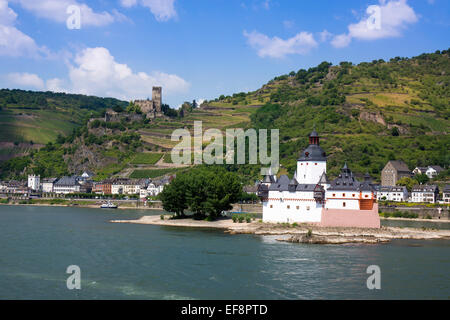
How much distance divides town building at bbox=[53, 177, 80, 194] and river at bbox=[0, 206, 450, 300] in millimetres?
78654

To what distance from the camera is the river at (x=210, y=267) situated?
30.0 m

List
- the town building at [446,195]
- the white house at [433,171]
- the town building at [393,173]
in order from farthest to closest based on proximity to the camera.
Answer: the white house at [433,171], the town building at [393,173], the town building at [446,195]

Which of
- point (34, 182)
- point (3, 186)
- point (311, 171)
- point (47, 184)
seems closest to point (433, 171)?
point (311, 171)

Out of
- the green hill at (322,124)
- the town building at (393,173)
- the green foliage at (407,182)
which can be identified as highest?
the green hill at (322,124)

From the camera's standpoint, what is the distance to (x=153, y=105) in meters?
184

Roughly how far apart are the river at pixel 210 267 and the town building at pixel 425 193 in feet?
143

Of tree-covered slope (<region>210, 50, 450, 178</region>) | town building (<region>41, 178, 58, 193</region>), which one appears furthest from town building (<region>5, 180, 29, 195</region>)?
tree-covered slope (<region>210, 50, 450, 178</region>)

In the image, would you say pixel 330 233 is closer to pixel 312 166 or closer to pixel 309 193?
pixel 309 193

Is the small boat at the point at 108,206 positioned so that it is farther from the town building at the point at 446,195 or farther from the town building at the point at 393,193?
the town building at the point at 446,195

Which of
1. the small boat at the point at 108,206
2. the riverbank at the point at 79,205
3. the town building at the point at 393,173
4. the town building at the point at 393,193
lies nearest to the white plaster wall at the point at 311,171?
the town building at the point at 393,193

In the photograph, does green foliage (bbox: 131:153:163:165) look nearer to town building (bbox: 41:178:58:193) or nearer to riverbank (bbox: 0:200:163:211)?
town building (bbox: 41:178:58:193)

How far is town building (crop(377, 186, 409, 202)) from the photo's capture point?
9556 centimetres

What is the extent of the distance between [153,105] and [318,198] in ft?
445
